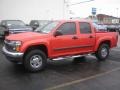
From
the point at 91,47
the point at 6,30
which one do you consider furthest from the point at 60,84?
the point at 6,30

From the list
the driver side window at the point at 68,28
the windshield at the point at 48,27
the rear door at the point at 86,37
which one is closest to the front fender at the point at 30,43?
the windshield at the point at 48,27

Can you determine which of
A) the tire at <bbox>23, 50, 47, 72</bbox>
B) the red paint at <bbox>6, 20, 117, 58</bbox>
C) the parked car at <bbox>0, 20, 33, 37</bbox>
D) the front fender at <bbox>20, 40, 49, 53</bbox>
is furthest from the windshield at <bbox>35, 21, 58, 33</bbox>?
the parked car at <bbox>0, 20, 33, 37</bbox>

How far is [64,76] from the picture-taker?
8367 millimetres

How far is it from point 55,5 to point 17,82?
27.1 meters

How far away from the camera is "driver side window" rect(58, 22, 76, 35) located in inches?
381

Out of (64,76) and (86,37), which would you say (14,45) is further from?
(86,37)

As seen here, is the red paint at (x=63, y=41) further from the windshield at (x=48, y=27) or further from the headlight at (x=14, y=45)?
the windshield at (x=48, y=27)

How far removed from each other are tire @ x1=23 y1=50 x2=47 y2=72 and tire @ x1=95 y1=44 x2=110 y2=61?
3.16 metres

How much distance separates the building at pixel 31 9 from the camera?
2965 centimetres

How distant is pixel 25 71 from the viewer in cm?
895

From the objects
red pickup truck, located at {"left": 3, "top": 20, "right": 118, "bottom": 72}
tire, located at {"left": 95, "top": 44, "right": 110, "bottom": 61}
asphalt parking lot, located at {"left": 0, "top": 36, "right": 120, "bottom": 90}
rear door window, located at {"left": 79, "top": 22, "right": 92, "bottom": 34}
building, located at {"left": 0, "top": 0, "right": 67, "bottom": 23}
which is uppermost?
building, located at {"left": 0, "top": 0, "right": 67, "bottom": 23}

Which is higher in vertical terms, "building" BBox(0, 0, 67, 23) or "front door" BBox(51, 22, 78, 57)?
"building" BBox(0, 0, 67, 23)

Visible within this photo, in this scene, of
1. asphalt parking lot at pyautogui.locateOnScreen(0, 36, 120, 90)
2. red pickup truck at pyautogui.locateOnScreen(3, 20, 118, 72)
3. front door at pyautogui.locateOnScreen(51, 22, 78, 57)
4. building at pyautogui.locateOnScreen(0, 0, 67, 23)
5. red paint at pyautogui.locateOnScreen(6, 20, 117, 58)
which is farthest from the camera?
building at pyautogui.locateOnScreen(0, 0, 67, 23)

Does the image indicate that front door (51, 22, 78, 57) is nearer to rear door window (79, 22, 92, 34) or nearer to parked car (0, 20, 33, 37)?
rear door window (79, 22, 92, 34)
